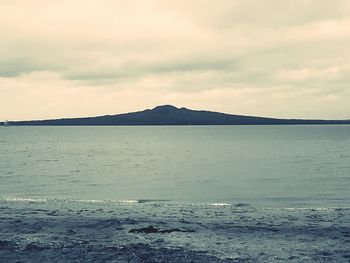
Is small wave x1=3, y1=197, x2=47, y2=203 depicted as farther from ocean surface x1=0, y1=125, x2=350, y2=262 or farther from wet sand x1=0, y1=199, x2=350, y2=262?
wet sand x1=0, y1=199, x2=350, y2=262

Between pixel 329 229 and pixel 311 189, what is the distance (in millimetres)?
20202

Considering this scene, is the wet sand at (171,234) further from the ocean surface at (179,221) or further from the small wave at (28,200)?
the small wave at (28,200)

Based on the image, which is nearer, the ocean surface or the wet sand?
the wet sand

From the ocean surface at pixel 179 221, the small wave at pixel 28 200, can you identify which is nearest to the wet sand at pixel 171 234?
the ocean surface at pixel 179 221

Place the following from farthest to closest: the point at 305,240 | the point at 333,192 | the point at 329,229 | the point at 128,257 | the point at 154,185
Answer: the point at 154,185 → the point at 333,192 → the point at 329,229 → the point at 305,240 → the point at 128,257

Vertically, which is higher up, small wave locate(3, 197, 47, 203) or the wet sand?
the wet sand

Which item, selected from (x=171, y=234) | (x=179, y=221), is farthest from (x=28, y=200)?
(x=171, y=234)

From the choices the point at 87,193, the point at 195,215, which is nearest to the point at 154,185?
the point at 87,193

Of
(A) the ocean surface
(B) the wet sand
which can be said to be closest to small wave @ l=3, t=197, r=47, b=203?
(A) the ocean surface

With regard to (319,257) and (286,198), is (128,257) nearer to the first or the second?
(319,257)

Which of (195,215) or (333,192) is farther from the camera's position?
(333,192)

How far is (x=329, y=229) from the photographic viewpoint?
861 inches

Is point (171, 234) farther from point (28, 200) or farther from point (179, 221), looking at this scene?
point (28, 200)

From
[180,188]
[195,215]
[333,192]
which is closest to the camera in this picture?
[195,215]
